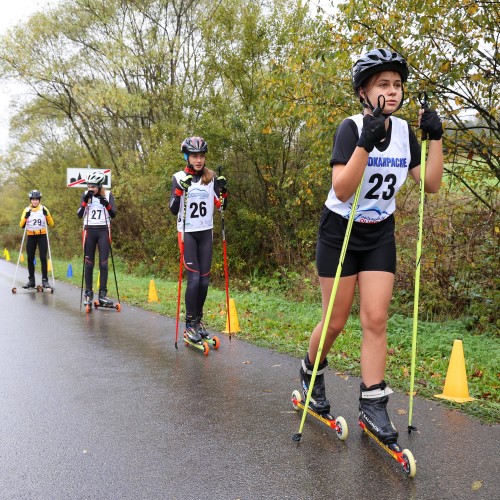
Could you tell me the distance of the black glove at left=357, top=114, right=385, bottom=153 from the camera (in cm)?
305

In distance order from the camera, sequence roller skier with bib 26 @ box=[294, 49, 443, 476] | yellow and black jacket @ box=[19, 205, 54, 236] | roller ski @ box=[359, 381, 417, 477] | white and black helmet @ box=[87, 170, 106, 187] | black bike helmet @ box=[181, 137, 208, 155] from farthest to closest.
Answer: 1. yellow and black jacket @ box=[19, 205, 54, 236]
2. white and black helmet @ box=[87, 170, 106, 187]
3. black bike helmet @ box=[181, 137, 208, 155]
4. roller skier with bib 26 @ box=[294, 49, 443, 476]
5. roller ski @ box=[359, 381, 417, 477]

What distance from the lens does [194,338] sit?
654 centimetres

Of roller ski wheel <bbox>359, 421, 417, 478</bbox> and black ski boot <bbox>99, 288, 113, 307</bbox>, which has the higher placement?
roller ski wheel <bbox>359, 421, 417, 478</bbox>

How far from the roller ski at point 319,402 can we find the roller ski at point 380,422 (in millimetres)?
162

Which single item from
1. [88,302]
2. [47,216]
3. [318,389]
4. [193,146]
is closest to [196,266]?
[193,146]

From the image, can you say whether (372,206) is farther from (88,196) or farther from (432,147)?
(88,196)

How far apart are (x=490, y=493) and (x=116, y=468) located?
7.11 ft

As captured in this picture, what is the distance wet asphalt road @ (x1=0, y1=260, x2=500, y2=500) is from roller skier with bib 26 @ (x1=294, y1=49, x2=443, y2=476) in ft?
1.11

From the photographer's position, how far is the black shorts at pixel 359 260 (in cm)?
353

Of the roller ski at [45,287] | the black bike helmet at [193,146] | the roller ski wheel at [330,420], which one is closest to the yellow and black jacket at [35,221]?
the roller ski at [45,287]

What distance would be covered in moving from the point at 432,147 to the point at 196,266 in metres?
3.81

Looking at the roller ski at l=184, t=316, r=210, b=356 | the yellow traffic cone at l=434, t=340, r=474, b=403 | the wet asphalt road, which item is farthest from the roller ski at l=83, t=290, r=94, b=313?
the yellow traffic cone at l=434, t=340, r=474, b=403

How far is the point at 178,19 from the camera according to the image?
19062mm

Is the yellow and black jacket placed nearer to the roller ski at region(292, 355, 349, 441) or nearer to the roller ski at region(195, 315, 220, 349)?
the roller ski at region(195, 315, 220, 349)
